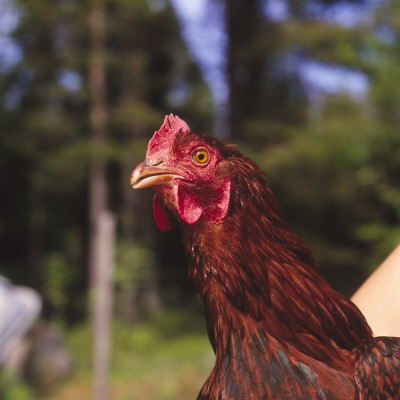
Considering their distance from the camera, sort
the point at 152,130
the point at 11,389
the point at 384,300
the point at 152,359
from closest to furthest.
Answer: the point at 384,300 < the point at 11,389 < the point at 152,359 < the point at 152,130

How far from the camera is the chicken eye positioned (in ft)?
4.18

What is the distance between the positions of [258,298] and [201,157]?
40 cm

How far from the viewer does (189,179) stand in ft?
4.19

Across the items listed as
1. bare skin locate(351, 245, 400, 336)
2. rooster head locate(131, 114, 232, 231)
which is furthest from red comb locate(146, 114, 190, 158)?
bare skin locate(351, 245, 400, 336)

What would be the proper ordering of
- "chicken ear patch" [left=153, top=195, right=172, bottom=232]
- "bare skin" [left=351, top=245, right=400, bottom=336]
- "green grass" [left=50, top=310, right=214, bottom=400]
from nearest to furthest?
"chicken ear patch" [left=153, top=195, right=172, bottom=232] → "bare skin" [left=351, top=245, right=400, bottom=336] → "green grass" [left=50, top=310, right=214, bottom=400]

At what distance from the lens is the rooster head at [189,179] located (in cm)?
124

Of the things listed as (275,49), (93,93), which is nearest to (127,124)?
(93,93)

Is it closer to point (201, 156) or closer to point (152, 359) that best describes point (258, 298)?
point (201, 156)

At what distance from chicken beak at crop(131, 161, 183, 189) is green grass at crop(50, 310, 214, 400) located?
7.54 m

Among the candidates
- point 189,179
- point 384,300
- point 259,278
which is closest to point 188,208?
point 189,179

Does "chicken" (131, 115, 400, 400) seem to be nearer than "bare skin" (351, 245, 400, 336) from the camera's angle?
Yes

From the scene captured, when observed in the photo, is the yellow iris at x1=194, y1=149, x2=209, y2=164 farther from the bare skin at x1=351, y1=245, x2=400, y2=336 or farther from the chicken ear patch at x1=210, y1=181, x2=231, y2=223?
the bare skin at x1=351, y1=245, x2=400, y2=336

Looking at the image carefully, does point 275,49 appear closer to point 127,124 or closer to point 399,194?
point 127,124

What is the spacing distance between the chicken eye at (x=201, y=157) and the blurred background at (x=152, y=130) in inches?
339
